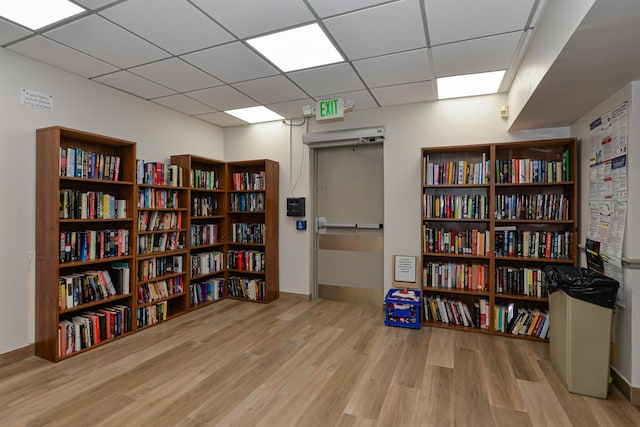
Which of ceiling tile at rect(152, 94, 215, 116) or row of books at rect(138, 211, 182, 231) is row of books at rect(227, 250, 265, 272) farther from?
ceiling tile at rect(152, 94, 215, 116)

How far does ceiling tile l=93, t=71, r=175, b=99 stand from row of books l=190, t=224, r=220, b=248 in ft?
5.65

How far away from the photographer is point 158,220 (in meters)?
3.80

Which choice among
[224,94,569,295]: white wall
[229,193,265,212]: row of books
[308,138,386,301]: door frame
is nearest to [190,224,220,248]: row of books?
[229,193,265,212]: row of books

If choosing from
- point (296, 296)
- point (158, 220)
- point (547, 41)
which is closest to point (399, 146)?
point (547, 41)

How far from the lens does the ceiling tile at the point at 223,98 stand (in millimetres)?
3584

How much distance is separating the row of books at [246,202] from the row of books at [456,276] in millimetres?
2477

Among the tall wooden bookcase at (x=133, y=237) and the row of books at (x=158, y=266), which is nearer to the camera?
the tall wooden bookcase at (x=133, y=237)

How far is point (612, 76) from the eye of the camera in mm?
2119

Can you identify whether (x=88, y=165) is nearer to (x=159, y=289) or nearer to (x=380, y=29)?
(x=159, y=289)

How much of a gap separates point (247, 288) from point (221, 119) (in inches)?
102

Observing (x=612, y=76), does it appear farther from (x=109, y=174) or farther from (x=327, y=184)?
(x=109, y=174)

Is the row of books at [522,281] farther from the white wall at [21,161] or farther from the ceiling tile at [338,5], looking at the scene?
the white wall at [21,161]

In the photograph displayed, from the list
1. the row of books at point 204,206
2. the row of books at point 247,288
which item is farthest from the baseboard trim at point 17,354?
the row of books at point 247,288

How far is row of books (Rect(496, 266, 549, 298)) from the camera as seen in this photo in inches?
126
